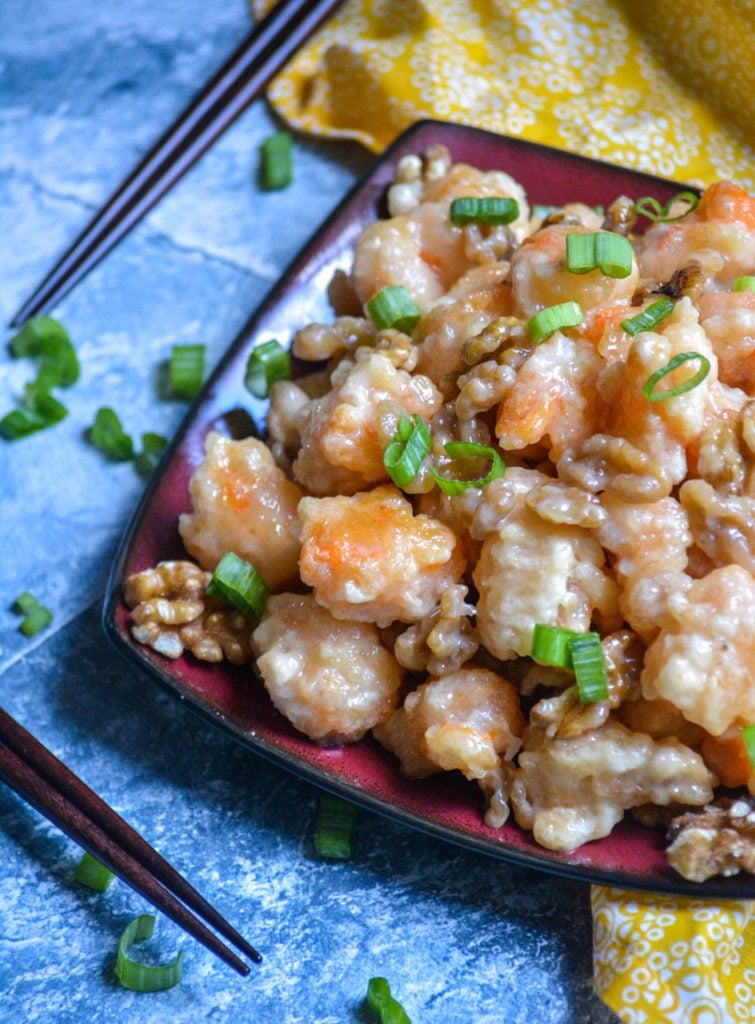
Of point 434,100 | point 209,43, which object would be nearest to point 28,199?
point 209,43

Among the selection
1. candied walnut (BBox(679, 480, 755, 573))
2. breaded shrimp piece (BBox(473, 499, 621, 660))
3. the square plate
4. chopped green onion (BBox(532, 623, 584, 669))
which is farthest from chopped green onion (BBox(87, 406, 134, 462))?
candied walnut (BBox(679, 480, 755, 573))

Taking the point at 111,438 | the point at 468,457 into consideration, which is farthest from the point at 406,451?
the point at 111,438

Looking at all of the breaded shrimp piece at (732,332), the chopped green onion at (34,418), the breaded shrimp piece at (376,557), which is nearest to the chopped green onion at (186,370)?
the chopped green onion at (34,418)

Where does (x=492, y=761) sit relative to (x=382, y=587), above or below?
below

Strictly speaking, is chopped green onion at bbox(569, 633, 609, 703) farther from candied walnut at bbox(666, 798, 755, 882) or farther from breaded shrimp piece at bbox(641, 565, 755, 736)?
candied walnut at bbox(666, 798, 755, 882)

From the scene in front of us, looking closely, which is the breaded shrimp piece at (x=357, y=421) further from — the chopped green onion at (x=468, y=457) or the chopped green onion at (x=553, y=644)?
the chopped green onion at (x=553, y=644)

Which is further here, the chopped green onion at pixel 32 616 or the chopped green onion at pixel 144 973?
the chopped green onion at pixel 32 616

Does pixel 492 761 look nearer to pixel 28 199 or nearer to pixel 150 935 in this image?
pixel 150 935
